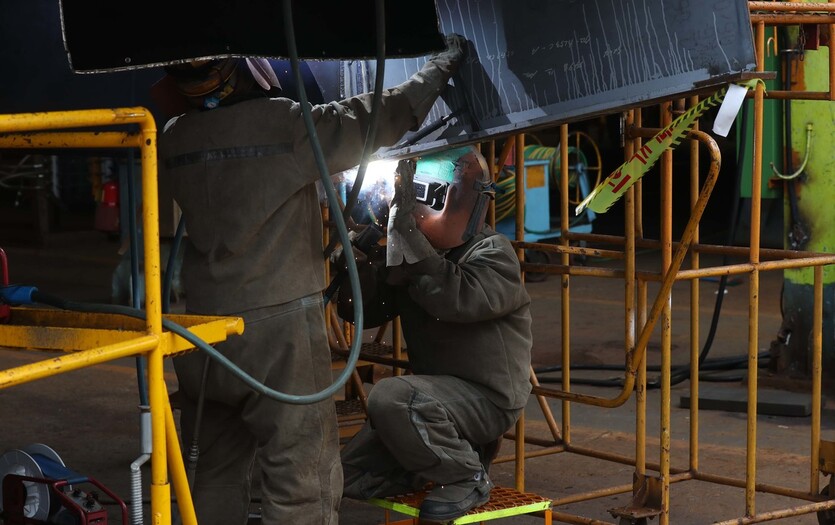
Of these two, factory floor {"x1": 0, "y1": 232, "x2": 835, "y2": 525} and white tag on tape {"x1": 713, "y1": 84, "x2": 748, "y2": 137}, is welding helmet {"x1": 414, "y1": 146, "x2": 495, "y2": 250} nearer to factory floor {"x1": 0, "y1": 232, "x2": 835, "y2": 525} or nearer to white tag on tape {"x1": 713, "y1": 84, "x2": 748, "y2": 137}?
white tag on tape {"x1": 713, "y1": 84, "x2": 748, "y2": 137}

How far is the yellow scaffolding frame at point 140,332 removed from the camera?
2633mm

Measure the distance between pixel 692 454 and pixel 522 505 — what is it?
1.34 metres

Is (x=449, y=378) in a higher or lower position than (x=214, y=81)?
lower

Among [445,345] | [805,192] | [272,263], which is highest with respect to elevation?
[272,263]

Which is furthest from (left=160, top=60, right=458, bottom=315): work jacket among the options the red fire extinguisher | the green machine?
the red fire extinguisher

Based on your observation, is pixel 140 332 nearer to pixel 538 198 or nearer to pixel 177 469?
pixel 177 469

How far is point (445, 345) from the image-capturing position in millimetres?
4230

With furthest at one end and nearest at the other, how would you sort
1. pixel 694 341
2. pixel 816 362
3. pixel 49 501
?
pixel 694 341 < pixel 816 362 < pixel 49 501

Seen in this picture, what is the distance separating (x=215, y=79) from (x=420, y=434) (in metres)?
1.30

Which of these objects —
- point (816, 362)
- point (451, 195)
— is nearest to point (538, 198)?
point (816, 362)

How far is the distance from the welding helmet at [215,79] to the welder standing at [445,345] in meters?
0.63

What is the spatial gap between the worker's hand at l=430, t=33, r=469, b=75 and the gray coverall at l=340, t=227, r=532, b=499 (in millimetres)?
604

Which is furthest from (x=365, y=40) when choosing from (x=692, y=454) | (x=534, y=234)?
(x=534, y=234)

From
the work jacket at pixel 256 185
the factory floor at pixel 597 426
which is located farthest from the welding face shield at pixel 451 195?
the factory floor at pixel 597 426
